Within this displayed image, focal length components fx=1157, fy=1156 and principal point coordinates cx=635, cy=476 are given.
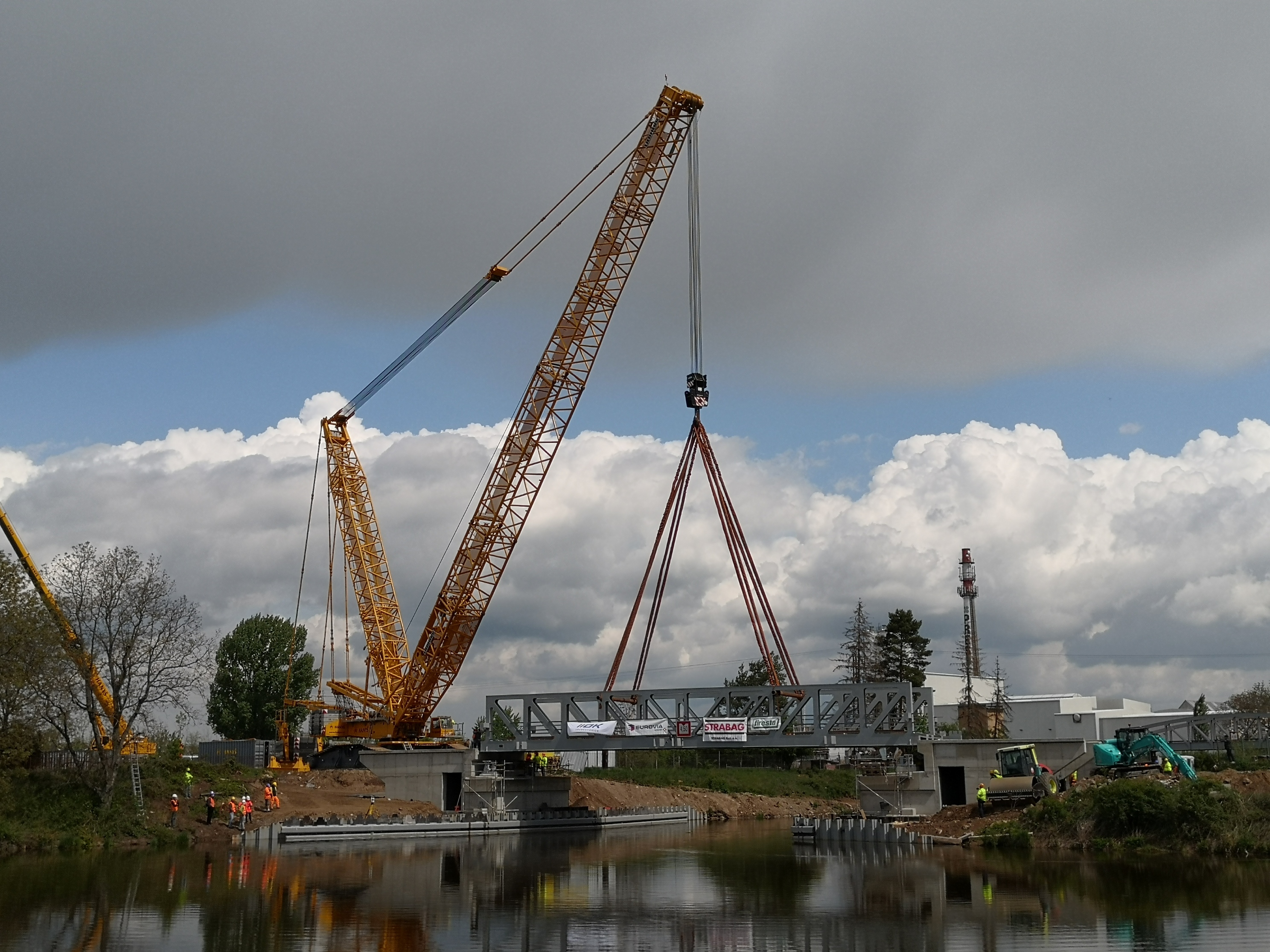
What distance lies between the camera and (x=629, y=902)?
2988 centimetres

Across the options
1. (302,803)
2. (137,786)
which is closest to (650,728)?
(302,803)

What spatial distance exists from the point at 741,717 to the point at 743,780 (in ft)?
122

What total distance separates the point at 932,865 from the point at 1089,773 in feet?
53.8

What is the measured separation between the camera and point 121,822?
4916 centimetres

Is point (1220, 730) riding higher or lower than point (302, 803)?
higher

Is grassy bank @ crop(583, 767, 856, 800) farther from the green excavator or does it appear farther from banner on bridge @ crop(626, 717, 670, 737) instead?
Answer: the green excavator

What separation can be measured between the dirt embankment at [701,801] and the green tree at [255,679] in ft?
111

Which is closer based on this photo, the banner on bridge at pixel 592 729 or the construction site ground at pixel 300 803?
the construction site ground at pixel 300 803

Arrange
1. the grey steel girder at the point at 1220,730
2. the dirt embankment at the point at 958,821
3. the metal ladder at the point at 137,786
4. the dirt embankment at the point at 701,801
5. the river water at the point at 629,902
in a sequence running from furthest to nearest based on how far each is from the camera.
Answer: the dirt embankment at the point at 701,801 < the grey steel girder at the point at 1220,730 < the metal ladder at the point at 137,786 < the dirt embankment at the point at 958,821 < the river water at the point at 629,902

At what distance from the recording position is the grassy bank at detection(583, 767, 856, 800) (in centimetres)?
8800

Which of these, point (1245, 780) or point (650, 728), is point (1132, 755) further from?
point (650, 728)

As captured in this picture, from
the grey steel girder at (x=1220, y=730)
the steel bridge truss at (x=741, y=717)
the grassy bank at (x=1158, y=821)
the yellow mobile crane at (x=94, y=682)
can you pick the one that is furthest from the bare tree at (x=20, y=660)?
the grey steel girder at (x=1220, y=730)

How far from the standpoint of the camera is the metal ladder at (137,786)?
2004 inches

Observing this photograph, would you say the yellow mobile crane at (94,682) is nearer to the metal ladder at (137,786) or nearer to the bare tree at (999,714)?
the metal ladder at (137,786)
